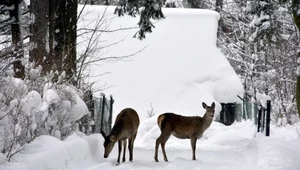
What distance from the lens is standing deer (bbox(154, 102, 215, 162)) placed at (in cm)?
1262

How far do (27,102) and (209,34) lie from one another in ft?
77.0

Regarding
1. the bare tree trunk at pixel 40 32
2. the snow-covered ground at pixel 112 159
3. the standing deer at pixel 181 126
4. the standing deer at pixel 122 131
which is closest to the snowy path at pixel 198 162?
the snow-covered ground at pixel 112 159

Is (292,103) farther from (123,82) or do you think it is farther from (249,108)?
(123,82)

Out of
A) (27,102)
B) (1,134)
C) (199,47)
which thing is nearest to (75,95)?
(27,102)

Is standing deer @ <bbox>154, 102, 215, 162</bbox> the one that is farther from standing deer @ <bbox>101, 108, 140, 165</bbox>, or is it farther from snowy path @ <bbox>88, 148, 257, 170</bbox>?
standing deer @ <bbox>101, 108, 140, 165</bbox>

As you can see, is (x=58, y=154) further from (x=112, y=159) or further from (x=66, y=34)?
(x=66, y=34)

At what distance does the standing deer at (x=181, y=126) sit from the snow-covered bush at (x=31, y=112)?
2.05m

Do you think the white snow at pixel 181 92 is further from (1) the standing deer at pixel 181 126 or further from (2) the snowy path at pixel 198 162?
(1) the standing deer at pixel 181 126

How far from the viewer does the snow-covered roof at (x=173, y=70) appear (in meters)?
26.6

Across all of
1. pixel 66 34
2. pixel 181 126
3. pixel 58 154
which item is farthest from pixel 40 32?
pixel 58 154

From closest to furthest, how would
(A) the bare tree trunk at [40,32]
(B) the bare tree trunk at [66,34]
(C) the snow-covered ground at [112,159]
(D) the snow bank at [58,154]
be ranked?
(D) the snow bank at [58,154]
(C) the snow-covered ground at [112,159]
(A) the bare tree trunk at [40,32]
(B) the bare tree trunk at [66,34]

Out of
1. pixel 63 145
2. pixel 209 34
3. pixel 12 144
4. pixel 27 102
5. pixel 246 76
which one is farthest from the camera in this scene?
pixel 246 76

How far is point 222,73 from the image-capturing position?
2814cm

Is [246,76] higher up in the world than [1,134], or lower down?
lower down
